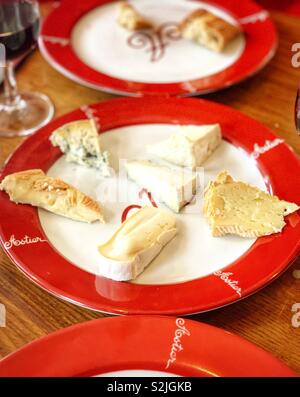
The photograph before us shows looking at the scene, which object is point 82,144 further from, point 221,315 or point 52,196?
point 221,315

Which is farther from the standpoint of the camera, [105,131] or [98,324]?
[105,131]

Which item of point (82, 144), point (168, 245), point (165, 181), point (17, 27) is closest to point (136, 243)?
point (168, 245)

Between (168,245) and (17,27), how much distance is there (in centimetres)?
56

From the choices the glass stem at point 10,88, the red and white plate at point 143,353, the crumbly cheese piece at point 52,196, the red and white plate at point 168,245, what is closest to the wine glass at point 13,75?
the glass stem at point 10,88

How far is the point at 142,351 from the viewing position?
0.78 metres

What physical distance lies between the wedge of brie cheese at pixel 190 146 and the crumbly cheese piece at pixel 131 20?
0.44 meters

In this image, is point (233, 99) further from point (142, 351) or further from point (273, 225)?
point (142, 351)

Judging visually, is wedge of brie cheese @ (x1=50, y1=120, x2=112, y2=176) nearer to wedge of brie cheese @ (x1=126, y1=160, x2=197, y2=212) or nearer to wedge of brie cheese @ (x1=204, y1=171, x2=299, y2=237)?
wedge of brie cheese @ (x1=126, y1=160, x2=197, y2=212)

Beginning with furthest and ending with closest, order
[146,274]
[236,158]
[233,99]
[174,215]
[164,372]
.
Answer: [233,99] < [236,158] < [174,215] < [146,274] < [164,372]

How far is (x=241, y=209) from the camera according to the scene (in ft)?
3.18

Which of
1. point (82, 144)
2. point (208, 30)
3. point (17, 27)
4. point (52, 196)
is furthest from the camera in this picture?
point (208, 30)

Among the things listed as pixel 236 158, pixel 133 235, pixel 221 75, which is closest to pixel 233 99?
pixel 221 75

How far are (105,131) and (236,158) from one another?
0.25m

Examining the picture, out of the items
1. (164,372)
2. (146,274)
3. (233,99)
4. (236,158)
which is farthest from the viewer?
(233,99)
